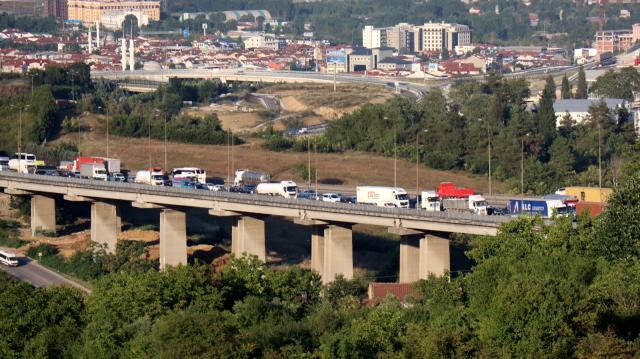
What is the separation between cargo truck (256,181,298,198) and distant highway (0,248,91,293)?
9080 millimetres

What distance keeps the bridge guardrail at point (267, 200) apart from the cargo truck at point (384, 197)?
122 centimetres

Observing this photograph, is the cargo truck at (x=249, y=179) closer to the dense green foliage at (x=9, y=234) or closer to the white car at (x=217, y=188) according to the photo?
the white car at (x=217, y=188)

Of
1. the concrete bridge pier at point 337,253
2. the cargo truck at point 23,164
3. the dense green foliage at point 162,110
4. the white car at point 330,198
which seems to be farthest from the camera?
the dense green foliage at point 162,110

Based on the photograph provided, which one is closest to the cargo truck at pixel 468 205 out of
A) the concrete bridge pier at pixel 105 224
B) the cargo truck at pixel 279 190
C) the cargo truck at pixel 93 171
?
the cargo truck at pixel 279 190

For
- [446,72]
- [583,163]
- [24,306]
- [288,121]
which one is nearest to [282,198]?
[24,306]

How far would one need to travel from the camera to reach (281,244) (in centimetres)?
7438

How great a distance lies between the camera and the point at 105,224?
246 feet

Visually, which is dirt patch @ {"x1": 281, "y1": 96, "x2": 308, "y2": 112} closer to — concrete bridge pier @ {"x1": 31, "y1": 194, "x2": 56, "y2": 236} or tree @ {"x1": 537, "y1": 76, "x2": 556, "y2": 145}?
tree @ {"x1": 537, "y1": 76, "x2": 556, "y2": 145}

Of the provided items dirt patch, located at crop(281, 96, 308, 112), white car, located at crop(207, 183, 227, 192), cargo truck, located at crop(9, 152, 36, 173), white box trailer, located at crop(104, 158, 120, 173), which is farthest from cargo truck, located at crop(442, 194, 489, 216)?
dirt patch, located at crop(281, 96, 308, 112)

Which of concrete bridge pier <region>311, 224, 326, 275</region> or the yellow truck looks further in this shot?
the yellow truck

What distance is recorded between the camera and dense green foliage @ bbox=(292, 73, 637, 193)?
91.1m

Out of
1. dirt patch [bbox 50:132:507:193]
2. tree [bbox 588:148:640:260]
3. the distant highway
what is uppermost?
tree [bbox 588:148:640:260]

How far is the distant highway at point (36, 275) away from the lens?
66.3 m

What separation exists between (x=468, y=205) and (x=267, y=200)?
9030 millimetres
